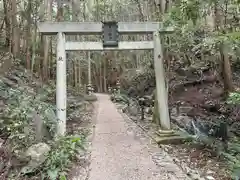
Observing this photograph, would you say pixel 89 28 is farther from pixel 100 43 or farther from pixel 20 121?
pixel 20 121

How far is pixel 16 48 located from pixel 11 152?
9.14 meters

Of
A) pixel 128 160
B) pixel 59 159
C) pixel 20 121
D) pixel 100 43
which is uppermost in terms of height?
pixel 100 43

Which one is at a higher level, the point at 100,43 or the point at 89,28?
the point at 89,28

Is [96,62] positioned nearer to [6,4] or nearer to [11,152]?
[6,4]

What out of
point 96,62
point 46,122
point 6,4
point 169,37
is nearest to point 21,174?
point 46,122

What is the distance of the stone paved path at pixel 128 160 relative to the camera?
5.21 metres

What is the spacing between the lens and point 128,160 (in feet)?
19.8

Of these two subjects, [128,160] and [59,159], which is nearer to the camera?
[59,159]

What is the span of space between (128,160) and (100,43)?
3640 millimetres

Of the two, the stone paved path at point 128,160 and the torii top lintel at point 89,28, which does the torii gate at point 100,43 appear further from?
the stone paved path at point 128,160

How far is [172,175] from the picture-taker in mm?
5203

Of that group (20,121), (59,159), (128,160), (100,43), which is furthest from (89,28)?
(59,159)

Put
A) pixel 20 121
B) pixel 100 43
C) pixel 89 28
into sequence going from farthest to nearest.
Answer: pixel 100 43 < pixel 89 28 < pixel 20 121

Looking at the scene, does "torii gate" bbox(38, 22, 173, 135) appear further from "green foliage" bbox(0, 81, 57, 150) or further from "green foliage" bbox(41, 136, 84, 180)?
"green foliage" bbox(41, 136, 84, 180)
